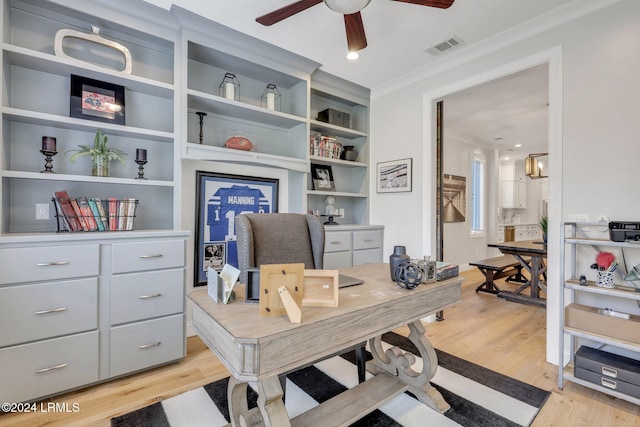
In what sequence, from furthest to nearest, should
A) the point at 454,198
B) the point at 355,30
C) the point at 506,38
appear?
the point at 454,198, the point at 506,38, the point at 355,30

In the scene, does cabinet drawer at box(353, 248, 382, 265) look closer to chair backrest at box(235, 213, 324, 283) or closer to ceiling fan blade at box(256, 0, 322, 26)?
chair backrest at box(235, 213, 324, 283)

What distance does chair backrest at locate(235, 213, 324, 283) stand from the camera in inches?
66.9

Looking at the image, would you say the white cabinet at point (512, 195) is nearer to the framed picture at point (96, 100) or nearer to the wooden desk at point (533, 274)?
the wooden desk at point (533, 274)

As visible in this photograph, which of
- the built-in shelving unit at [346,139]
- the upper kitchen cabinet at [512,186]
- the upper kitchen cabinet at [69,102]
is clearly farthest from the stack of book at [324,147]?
the upper kitchen cabinet at [512,186]

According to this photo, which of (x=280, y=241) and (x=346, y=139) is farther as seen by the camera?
(x=346, y=139)

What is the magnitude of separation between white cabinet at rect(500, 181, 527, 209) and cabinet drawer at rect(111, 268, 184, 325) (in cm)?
708

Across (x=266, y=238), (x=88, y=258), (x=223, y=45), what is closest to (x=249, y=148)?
(x=223, y=45)

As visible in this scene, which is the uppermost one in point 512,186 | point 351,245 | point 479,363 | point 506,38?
point 506,38

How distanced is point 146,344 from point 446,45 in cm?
356

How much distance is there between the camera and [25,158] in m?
2.15

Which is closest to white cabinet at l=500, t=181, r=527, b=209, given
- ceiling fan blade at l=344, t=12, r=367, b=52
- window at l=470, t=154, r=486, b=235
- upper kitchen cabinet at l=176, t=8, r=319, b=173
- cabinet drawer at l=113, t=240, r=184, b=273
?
window at l=470, t=154, r=486, b=235

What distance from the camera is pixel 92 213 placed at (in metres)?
2.16

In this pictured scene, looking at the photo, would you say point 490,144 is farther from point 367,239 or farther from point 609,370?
point 609,370

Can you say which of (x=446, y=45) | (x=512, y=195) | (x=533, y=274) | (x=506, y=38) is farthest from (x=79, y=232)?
(x=512, y=195)
